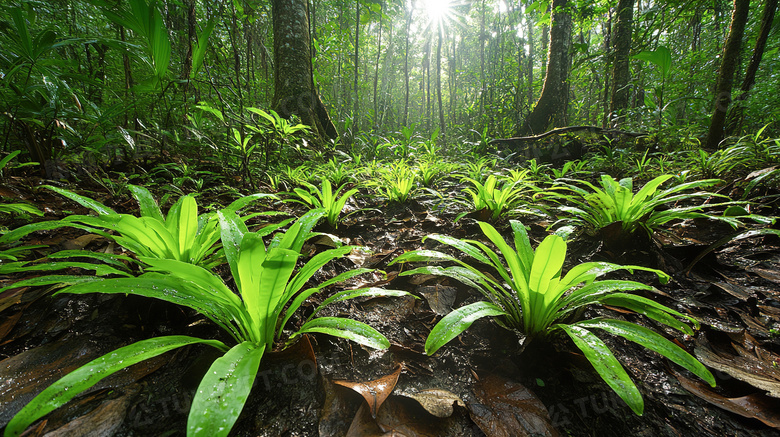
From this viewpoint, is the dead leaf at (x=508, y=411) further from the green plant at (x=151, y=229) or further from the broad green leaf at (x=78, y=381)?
the green plant at (x=151, y=229)

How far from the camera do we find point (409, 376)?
2.54 feet

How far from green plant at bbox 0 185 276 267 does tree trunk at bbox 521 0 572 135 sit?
5.88 meters

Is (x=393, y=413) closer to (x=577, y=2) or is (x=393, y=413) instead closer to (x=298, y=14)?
(x=298, y=14)

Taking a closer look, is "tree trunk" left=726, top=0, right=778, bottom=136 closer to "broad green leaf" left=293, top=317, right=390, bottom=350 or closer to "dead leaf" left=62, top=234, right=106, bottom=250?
"broad green leaf" left=293, top=317, right=390, bottom=350

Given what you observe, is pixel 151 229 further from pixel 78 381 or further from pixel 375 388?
pixel 375 388

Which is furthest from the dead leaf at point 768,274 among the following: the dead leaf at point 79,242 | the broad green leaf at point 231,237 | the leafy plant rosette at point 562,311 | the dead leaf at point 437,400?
the dead leaf at point 79,242

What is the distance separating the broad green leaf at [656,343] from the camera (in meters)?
0.61

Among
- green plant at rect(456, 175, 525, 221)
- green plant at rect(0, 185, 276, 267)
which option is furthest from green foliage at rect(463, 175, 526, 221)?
green plant at rect(0, 185, 276, 267)

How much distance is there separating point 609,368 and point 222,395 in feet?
2.78

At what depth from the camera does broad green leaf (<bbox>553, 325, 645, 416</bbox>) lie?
0.56 metres

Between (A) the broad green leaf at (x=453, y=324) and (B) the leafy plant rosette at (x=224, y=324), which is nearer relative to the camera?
(B) the leafy plant rosette at (x=224, y=324)

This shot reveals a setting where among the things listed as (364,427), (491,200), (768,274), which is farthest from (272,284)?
(768,274)

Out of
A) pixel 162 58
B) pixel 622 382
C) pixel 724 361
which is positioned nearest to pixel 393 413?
pixel 622 382

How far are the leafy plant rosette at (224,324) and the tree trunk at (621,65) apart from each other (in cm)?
601
